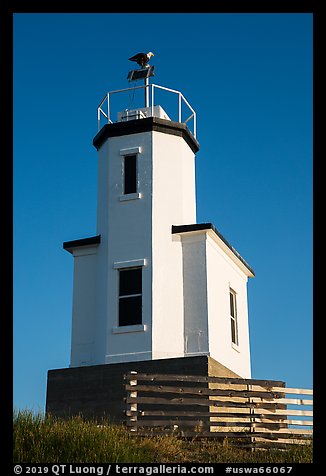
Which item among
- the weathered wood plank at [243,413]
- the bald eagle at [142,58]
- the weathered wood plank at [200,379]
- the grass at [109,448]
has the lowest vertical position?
the grass at [109,448]

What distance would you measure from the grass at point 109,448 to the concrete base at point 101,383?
2.86 meters

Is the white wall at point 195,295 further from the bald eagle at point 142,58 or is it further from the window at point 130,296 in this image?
the bald eagle at point 142,58

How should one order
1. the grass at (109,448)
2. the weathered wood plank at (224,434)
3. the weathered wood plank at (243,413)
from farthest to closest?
the weathered wood plank at (243,413) → the weathered wood plank at (224,434) → the grass at (109,448)

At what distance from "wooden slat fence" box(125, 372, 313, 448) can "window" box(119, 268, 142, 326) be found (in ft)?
8.64

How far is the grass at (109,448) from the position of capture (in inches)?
531

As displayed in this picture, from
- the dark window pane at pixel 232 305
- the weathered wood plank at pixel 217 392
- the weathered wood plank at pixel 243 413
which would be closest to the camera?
the weathered wood plank at pixel 243 413

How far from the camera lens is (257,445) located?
1623 cm

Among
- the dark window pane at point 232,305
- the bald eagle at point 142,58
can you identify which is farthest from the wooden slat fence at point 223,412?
the bald eagle at point 142,58

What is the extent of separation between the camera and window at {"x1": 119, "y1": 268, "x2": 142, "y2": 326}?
20.0 metres

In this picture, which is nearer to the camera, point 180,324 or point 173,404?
point 173,404
